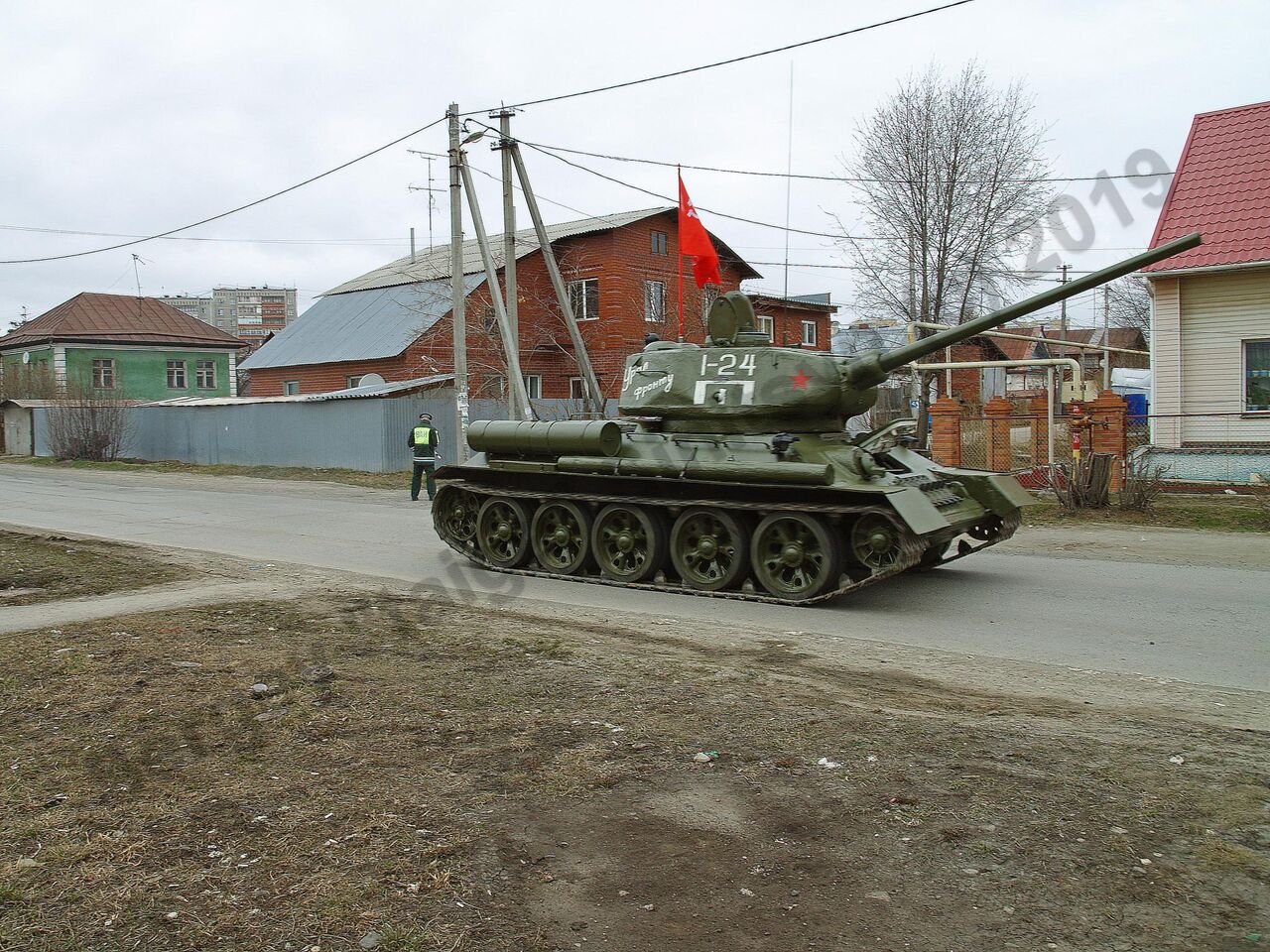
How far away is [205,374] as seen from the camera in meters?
48.2

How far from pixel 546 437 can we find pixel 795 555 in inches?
119

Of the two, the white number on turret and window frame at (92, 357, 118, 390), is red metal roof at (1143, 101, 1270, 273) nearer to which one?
the white number on turret

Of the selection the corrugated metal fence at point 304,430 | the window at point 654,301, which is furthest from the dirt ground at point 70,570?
the window at point 654,301

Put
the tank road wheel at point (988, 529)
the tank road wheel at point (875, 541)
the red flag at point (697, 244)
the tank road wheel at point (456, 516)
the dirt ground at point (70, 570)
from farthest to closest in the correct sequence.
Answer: the red flag at point (697, 244), the tank road wheel at point (456, 516), the tank road wheel at point (988, 529), the dirt ground at point (70, 570), the tank road wheel at point (875, 541)

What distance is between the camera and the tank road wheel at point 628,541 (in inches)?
410

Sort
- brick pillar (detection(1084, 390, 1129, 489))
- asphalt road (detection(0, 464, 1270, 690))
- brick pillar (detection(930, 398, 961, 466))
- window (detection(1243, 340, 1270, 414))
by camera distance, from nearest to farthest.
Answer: asphalt road (detection(0, 464, 1270, 690)) < brick pillar (detection(1084, 390, 1129, 489)) < window (detection(1243, 340, 1270, 414)) < brick pillar (detection(930, 398, 961, 466))

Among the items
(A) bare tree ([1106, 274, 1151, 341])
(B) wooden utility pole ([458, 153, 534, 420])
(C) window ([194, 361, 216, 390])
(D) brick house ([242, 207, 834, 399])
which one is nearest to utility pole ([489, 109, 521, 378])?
(B) wooden utility pole ([458, 153, 534, 420])

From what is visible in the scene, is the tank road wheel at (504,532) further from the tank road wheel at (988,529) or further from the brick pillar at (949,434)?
the brick pillar at (949,434)

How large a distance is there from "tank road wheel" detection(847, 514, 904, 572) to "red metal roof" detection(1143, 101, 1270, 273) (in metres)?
12.2

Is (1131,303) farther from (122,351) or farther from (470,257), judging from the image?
(122,351)

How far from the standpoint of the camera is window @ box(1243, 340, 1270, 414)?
61.1 ft

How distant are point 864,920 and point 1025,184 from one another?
75.2ft

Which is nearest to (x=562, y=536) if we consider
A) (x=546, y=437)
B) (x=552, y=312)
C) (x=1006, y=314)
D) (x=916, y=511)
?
(x=546, y=437)

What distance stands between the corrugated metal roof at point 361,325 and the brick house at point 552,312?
5 cm
